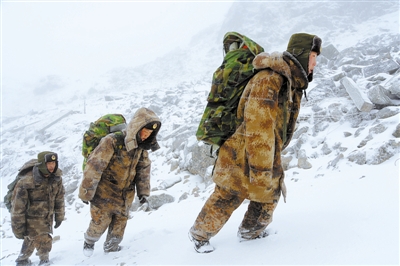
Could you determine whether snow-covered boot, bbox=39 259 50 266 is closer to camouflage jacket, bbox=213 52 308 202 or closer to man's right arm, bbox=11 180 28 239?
man's right arm, bbox=11 180 28 239

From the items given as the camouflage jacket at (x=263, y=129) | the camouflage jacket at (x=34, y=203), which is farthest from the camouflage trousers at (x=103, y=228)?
the camouflage jacket at (x=263, y=129)

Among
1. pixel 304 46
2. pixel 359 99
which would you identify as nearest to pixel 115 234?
pixel 304 46

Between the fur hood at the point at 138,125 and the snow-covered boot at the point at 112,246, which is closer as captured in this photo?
the fur hood at the point at 138,125

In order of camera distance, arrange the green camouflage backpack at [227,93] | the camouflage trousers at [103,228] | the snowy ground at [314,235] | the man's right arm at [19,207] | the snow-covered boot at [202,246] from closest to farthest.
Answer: the snowy ground at [314,235]
the green camouflage backpack at [227,93]
the snow-covered boot at [202,246]
the camouflage trousers at [103,228]
the man's right arm at [19,207]

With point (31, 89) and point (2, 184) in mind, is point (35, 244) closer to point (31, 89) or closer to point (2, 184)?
point (2, 184)

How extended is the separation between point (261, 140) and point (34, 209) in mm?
3747

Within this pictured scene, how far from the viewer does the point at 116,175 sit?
318 cm

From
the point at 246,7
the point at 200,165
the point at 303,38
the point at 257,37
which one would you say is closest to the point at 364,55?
the point at 200,165

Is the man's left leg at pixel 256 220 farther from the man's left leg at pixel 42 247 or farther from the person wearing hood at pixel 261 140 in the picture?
the man's left leg at pixel 42 247

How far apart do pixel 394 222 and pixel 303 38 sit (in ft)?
4.60

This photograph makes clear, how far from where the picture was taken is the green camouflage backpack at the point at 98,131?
3.23 meters

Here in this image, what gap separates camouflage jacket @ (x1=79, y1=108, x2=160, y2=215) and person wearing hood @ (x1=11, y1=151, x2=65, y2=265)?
1.20m

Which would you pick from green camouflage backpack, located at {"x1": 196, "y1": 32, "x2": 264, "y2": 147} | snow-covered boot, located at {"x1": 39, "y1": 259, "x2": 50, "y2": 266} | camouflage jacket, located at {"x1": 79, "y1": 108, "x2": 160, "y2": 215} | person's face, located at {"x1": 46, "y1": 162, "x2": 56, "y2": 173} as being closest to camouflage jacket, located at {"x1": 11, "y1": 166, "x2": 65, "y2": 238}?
person's face, located at {"x1": 46, "y1": 162, "x2": 56, "y2": 173}

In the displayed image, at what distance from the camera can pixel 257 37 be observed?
31.6 metres
